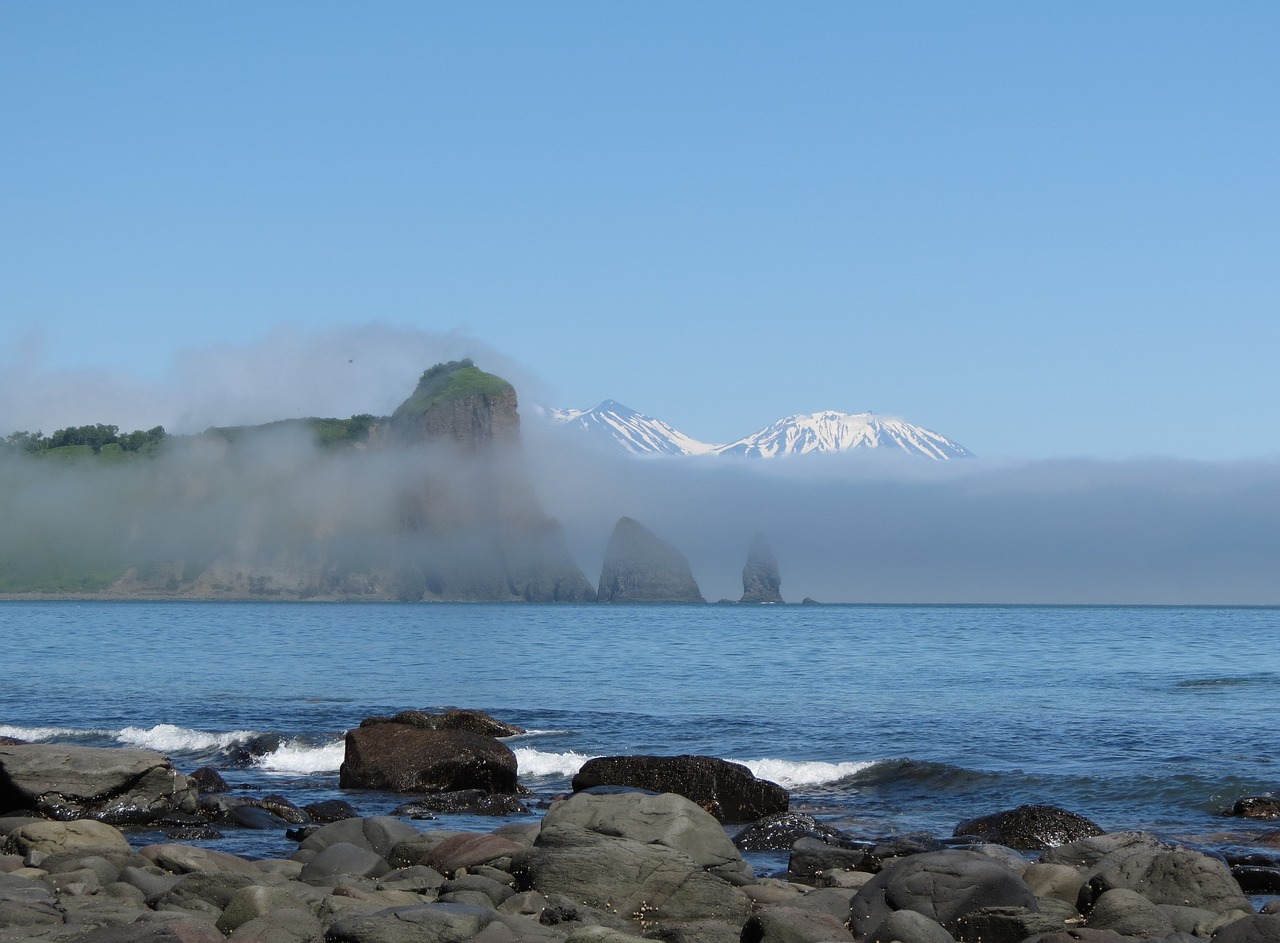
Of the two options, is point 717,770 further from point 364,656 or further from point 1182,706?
point 364,656

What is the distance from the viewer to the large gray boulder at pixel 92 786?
18234 millimetres

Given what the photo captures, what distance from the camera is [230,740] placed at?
28609 mm

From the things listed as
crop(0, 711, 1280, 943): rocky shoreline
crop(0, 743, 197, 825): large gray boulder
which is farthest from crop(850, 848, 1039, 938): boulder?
crop(0, 743, 197, 825): large gray boulder

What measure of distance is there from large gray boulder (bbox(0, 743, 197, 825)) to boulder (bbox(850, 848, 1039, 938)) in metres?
10.8

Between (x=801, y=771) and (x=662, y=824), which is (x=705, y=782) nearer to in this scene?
(x=801, y=771)

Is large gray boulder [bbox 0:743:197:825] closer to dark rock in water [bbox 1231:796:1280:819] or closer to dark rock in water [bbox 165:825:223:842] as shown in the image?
dark rock in water [bbox 165:825:223:842]

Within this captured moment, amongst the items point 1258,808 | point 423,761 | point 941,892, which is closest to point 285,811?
point 423,761

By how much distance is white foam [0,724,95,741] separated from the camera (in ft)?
95.3

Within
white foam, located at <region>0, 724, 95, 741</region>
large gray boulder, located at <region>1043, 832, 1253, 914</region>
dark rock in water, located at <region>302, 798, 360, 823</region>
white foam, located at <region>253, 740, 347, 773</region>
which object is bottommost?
white foam, located at <region>0, 724, 95, 741</region>

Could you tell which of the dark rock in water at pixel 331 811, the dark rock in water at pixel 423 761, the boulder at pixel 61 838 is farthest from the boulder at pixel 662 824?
the dark rock in water at pixel 423 761

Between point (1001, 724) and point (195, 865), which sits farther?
point (1001, 724)

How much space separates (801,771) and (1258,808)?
7.72 metres

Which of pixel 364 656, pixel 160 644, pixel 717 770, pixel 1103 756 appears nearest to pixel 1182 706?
pixel 1103 756

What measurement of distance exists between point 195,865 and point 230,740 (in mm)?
15336
